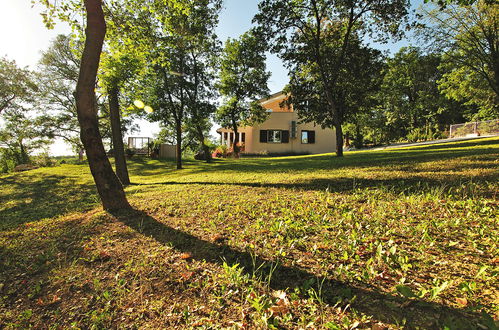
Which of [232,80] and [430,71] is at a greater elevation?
[430,71]

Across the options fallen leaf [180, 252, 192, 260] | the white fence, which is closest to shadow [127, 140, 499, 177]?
fallen leaf [180, 252, 192, 260]

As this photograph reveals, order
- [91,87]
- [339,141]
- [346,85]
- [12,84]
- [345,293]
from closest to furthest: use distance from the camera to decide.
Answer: [345,293]
[91,87]
[339,141]
[346,85]
[12,84]

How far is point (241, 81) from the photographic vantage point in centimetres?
2400

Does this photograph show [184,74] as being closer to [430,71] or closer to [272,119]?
[272,119]

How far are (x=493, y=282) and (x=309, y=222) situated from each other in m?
1.90

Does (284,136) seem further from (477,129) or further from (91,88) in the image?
(91,88)

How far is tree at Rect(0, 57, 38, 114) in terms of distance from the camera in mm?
19891

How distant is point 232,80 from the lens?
2356 centimetres

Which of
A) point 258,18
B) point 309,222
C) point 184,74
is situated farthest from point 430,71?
point 309,222

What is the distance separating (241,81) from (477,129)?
25771 mm

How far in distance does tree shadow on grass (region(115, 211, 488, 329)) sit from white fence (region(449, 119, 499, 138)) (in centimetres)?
3094

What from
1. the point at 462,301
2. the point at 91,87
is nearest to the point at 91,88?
the point at 91,87

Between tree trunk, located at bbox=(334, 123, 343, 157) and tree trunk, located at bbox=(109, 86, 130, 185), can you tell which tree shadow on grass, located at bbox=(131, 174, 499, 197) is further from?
tree trunk, located at bbox=(334, 123, 343, 157)

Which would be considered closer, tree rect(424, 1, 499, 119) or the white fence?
tree rect(424, 1, 499, 119)
